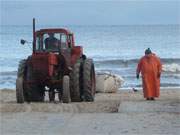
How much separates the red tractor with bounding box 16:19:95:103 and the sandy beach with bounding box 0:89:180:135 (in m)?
1.27

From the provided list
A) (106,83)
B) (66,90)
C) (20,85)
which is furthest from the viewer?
(106,83)

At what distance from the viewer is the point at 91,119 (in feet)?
45.7

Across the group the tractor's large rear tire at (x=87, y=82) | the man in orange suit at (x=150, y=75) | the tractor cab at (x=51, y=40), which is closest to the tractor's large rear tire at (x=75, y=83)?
the tractor's large rear tire at (x=87, y=82)

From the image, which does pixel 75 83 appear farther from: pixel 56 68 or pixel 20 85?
pixel 20 85

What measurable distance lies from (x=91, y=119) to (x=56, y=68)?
4928 millimetres

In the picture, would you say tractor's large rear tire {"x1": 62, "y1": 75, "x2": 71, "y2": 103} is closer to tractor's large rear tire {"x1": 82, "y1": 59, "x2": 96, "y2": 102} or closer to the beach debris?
tractor's large rear tire {"x1": 82, "y1": 59, "x2": 96, "y2": 102}

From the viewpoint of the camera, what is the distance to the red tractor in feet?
60.0

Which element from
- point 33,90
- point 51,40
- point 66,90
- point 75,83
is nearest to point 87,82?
point 75,83

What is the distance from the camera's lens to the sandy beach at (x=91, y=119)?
1255 cm

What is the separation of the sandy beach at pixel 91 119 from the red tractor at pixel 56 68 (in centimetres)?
127

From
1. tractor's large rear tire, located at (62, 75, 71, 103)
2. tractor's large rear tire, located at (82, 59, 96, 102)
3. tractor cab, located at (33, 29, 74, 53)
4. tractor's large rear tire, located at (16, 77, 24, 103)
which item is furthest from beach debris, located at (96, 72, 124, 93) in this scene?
tractor's large rear tire, located at (62, 75, 71, 103)

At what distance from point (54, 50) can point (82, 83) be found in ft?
3.79

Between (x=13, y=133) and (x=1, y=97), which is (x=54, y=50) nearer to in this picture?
(x=1, y=97)

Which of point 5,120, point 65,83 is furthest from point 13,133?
point 65,83
